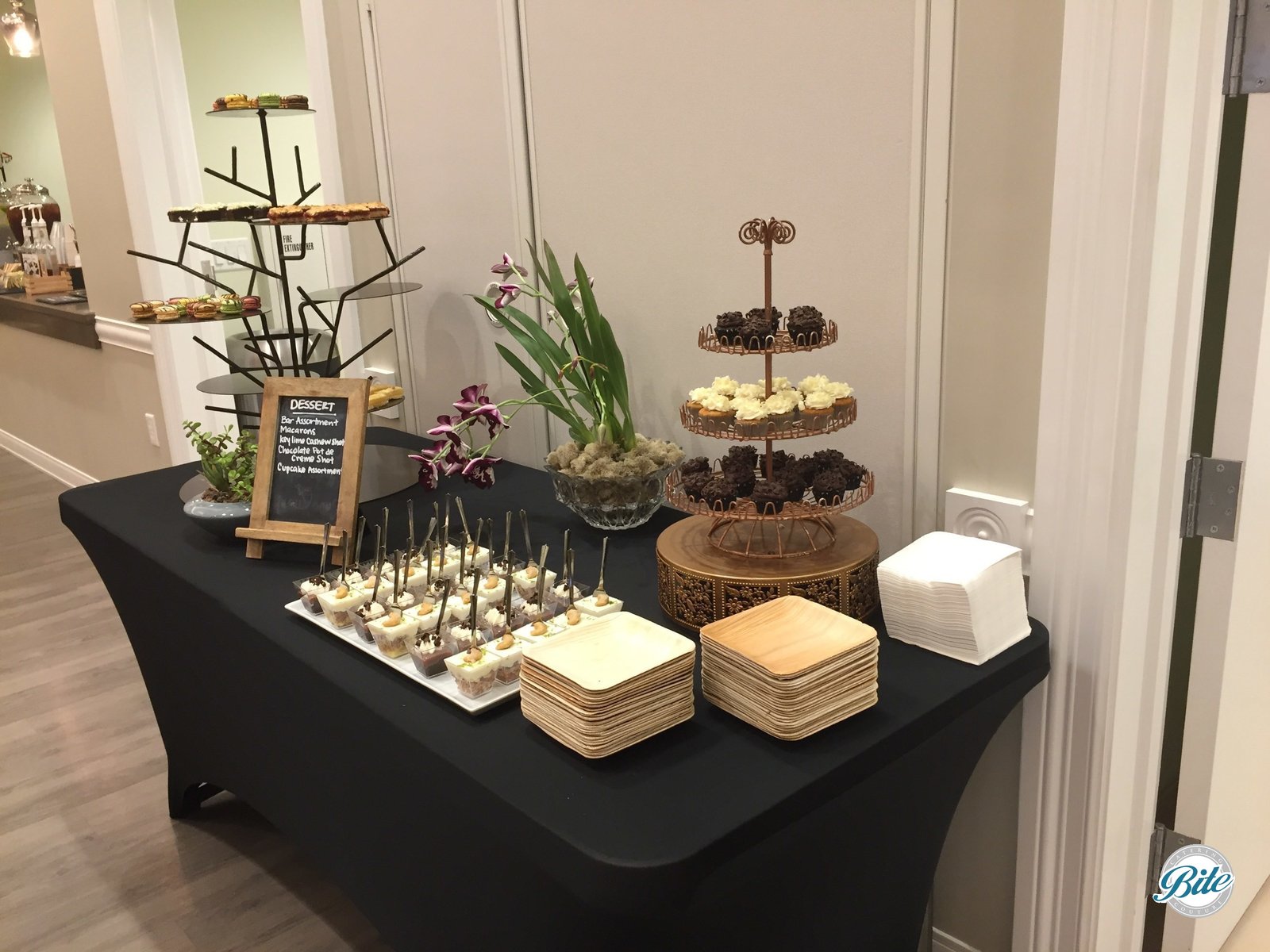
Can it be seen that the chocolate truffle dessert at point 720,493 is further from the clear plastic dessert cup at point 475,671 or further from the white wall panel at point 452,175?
the white wall panel at point 452,175

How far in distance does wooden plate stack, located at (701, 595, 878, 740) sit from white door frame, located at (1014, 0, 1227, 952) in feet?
1.23

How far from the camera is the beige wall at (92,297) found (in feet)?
11.0

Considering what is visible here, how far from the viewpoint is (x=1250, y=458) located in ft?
4.34

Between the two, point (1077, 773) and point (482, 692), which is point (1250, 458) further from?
point (482, 692)

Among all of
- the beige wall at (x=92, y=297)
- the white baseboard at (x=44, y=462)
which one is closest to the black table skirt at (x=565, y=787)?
the beige wall at (x=92, y=297)

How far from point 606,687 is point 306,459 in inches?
36.2

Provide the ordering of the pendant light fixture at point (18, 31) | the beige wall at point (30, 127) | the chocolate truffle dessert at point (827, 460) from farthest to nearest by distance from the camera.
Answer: the beige wall at point (30, 127), the pendant light fixture at point (18, 31), the chocolate truffle dessert at point (827, 460)

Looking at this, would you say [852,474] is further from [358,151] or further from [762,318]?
[358,151]

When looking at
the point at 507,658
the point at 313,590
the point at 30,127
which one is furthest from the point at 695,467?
the point at 30,127

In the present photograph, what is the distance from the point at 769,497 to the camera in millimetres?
1267

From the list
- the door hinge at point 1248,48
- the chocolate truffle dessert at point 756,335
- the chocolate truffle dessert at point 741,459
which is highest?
the door hinge at point 1248,48

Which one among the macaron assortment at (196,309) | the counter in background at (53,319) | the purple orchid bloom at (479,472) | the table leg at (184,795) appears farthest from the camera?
the counter in background at (53,319)

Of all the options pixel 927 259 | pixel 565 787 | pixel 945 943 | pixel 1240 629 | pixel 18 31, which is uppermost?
pixel 18 31

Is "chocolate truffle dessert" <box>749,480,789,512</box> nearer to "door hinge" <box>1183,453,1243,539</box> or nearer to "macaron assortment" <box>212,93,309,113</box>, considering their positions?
"door hinge" <box>1183,453,1243,539</box>
